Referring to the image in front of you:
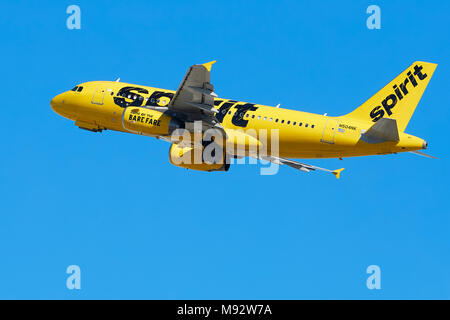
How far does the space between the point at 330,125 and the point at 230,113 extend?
22.1ft

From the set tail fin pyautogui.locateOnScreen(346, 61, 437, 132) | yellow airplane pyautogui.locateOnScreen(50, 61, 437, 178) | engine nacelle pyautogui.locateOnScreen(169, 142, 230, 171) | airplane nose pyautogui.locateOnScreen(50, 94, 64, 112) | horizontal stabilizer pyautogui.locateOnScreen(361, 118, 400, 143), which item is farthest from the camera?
airplane nose pyautogui.locateOnScreen(50, 94, 64, 112)

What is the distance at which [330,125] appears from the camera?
44.1 m

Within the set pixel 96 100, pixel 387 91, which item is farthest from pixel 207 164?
pixel 387 91

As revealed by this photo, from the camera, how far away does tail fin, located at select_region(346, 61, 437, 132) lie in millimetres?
43188

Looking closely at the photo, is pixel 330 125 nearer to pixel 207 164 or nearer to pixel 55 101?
pixel 207 164

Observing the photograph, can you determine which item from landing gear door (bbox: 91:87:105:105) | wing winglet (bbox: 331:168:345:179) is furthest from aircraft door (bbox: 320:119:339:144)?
landing gear door (bbox: 91:87:105:105)

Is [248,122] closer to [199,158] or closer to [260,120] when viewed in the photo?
[260,120]

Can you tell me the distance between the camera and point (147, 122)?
46.0m

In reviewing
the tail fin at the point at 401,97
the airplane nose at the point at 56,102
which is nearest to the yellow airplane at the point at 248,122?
the tail fin at the point at 401,97

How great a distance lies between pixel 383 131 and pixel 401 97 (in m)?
3.07

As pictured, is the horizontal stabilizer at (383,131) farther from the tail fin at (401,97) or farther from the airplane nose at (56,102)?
the airplane nose at (56,102)

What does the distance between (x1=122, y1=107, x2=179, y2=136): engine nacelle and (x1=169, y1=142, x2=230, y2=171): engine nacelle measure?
3.29m

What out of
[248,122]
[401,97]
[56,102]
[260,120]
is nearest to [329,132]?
[260,120]

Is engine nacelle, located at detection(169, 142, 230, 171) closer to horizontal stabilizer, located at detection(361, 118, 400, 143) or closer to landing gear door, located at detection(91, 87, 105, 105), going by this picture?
landing gear door, located at detection(91, 87, 105, 105)
